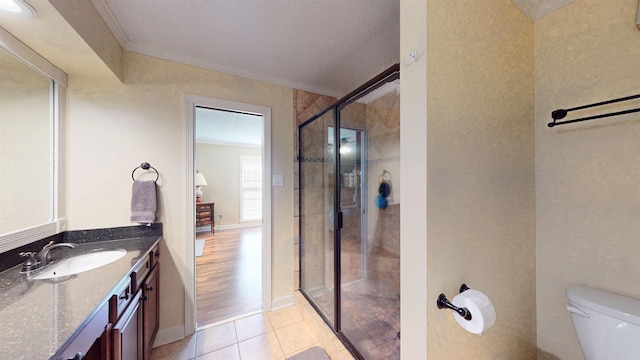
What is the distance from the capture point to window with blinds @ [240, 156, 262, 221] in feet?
19.7

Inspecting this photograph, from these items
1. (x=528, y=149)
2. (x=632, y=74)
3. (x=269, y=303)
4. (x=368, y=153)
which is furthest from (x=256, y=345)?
(x=632, y=74)

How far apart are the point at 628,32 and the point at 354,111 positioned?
149 centimetres

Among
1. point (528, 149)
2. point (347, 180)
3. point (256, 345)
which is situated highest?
point (528, 149)

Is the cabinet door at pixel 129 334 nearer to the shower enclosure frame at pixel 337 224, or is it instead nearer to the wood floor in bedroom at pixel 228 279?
the wood floor in bedroom at pixel 228 279

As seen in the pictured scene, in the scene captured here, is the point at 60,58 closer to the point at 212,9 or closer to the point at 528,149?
the point at 212,9

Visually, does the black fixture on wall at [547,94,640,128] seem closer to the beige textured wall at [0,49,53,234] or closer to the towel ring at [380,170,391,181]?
the towel ring at [380,170,391,181]

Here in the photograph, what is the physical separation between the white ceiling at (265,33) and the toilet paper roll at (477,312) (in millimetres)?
1555

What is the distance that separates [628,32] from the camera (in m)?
0.90

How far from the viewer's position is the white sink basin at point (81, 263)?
3.81ft

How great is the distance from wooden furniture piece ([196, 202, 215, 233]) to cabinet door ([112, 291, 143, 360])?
163 inches

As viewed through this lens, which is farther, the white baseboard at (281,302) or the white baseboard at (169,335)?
the white baseboard at (281,302)

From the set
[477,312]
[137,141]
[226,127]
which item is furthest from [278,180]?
[226,127]

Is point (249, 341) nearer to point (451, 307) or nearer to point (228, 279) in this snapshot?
point (228, 279)

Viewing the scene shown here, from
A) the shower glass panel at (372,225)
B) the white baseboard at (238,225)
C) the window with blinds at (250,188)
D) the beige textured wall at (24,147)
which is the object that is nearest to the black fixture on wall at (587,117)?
the shower glass panel at (372,225)
